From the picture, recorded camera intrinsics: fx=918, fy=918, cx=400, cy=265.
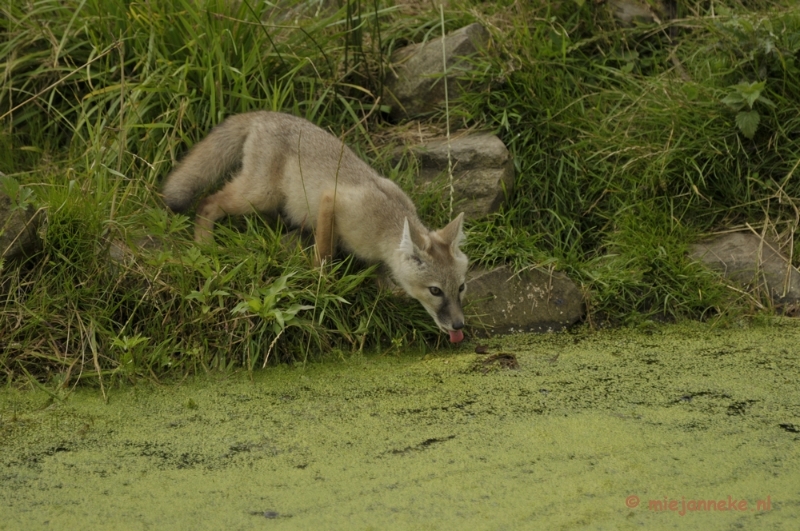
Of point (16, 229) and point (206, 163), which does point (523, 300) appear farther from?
point (16, 229)

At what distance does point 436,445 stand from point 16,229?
2591 millimetres

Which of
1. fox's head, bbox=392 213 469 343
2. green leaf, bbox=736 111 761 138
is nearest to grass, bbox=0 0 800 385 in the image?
green leaf, bbox=736 111 761 138

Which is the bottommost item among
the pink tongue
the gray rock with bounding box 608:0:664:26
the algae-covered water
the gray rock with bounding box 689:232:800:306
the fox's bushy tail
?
the algae-covered water

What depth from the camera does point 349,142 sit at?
6.54 metres

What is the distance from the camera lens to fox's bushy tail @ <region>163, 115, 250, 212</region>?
18.8 feet

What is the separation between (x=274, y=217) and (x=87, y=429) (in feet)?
7.02

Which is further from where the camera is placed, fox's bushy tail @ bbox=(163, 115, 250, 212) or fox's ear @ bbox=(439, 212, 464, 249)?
fox's bushy tail @ bbox=(163, 115, 250, 212)

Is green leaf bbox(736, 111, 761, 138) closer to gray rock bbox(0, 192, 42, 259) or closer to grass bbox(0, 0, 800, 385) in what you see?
grass bbox(0, 0, 800, 385)

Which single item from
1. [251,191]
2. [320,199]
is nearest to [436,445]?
[320,199]

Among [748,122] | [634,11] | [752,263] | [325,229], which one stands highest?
[634,11]

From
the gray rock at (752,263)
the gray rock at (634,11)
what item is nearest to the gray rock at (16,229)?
the gray rock at (752,263)

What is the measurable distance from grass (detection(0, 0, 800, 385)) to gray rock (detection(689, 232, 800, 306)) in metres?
0.15

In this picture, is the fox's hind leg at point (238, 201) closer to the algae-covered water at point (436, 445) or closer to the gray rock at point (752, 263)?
the algae-covered water at point (436, 445)

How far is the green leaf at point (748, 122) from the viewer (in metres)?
5.99
